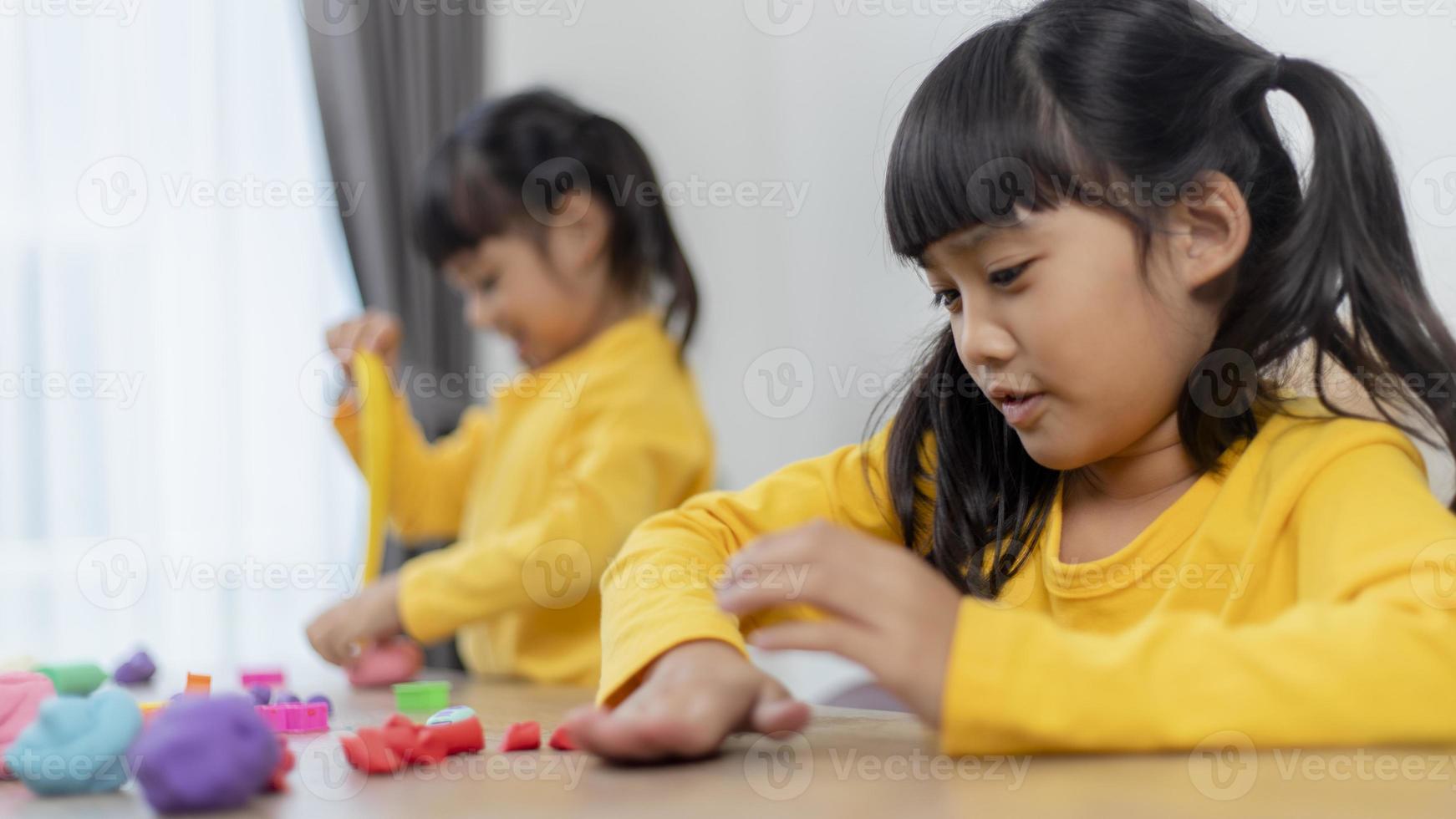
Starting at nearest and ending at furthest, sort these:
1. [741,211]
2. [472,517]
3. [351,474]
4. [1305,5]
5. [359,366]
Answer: [1305,5] → [359,366] → [472,517] → [741,211] → [351,474]

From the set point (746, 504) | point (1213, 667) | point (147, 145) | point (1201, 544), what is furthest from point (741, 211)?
point (1213, 667)

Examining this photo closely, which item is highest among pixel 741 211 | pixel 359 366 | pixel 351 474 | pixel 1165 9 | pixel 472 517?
pixel 1165 9

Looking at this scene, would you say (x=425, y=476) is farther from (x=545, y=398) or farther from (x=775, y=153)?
(x=775, y=153)

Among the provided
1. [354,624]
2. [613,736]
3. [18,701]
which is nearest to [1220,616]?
[613,736]

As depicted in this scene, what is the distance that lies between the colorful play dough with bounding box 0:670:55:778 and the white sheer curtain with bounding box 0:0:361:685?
1647 mm

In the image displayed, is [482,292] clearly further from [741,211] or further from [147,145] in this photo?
[147,145]

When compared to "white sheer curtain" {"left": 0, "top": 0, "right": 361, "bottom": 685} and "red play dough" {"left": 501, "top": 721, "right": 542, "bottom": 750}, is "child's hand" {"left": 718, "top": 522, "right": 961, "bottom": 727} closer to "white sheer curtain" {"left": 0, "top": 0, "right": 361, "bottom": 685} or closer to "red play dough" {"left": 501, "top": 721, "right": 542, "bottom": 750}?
"red play dough" {"left": 501, "top": 721, "right": 542, "bottom": 750}

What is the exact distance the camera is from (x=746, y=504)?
0.97m

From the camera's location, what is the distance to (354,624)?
1.44m

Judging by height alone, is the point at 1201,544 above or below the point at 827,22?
below

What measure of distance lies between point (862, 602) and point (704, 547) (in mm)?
339

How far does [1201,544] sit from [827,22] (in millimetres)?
1537

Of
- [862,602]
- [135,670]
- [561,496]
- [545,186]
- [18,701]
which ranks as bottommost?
[135,670]

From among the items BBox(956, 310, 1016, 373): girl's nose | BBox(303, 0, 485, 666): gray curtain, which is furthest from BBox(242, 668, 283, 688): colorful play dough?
BBox(303, 0, 485, 666): gray curtain
